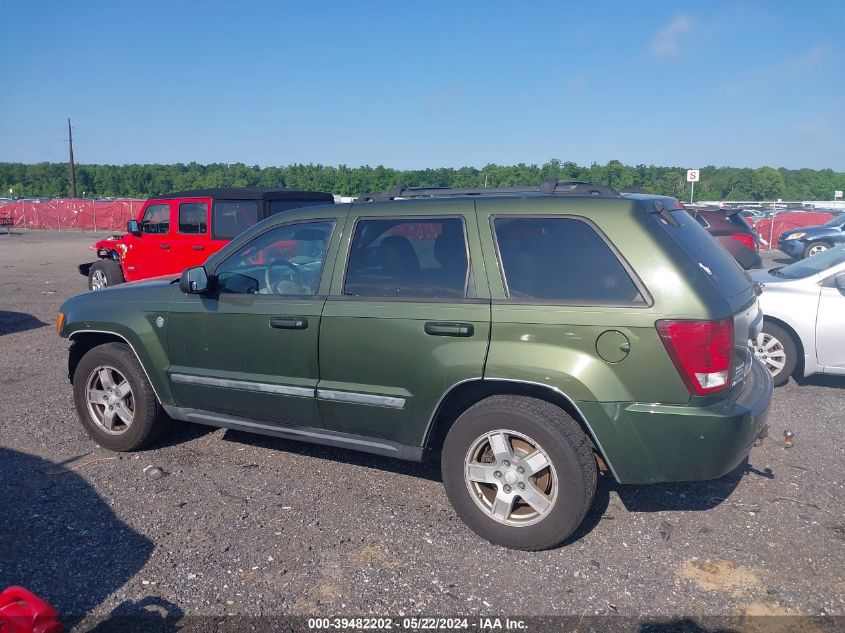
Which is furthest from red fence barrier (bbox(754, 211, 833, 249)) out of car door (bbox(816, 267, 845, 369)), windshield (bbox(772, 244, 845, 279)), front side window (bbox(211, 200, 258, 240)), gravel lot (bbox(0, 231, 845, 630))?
gravel lot (bbox(0, 231, 845, 630))

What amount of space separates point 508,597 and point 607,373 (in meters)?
1.17

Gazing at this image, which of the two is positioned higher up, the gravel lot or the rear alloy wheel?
the rear alloy wheel

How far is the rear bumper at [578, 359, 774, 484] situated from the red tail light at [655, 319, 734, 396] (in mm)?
138

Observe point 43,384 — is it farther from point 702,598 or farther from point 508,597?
point 702,598

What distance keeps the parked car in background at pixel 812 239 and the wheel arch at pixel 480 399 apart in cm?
1899

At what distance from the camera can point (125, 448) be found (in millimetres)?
5188

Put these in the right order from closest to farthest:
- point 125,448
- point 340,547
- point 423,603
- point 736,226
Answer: point 423,603 → point 340,547 → point 125,448 → point 736,226

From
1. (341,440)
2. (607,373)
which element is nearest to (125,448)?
(341,440)

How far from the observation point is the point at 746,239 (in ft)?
44.7

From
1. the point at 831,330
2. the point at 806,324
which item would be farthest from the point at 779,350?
the point at 831,330

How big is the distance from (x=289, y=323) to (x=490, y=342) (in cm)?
130

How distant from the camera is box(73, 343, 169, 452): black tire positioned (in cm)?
508

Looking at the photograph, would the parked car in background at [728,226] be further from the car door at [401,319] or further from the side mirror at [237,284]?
the side mirror at [237,284]

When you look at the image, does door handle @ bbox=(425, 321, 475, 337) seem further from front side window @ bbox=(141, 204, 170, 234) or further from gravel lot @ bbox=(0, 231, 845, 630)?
front side window @ bbox=(141, 204, 170, 234)
